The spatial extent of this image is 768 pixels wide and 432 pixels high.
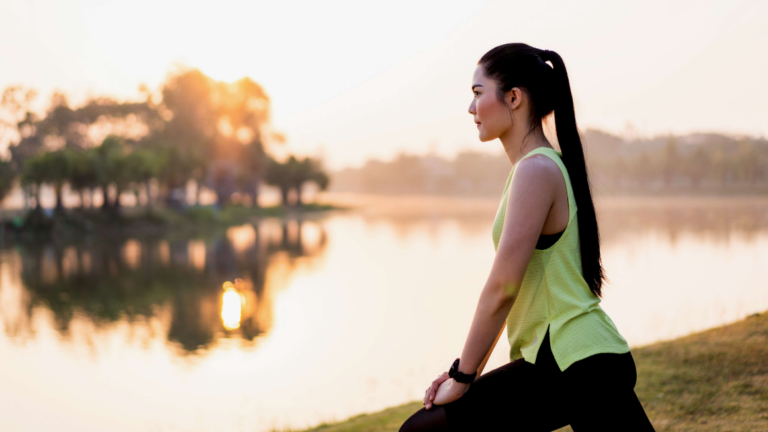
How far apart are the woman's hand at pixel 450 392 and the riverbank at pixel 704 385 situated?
236 centimetres

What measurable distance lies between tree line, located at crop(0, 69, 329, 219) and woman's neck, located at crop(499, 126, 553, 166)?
3191 cm

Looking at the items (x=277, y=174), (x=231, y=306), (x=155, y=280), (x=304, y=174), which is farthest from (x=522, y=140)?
(x=304, y=174)

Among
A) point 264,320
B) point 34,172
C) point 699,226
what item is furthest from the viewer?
point 34,172

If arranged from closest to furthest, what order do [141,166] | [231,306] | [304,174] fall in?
[231,306]
[141,166]
[304,174]

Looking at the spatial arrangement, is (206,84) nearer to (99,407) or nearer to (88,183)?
(88,183)

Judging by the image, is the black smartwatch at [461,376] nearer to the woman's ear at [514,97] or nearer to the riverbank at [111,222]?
the woman's ear at [514,97]

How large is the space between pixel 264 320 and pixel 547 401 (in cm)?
1071

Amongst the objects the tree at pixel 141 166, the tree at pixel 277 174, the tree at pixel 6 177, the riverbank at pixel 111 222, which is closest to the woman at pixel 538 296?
the riverbank at pixel 111 222

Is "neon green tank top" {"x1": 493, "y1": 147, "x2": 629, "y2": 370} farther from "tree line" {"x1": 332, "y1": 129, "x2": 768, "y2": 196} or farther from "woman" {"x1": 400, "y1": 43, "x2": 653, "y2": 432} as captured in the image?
"tree line" {"x1": 332, "y1": 129, "x2": 768, "y2": 196}

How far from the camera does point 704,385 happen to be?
13.0 ft

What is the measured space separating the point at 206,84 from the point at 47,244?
77.6 feet

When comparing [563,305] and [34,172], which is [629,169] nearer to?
[34,172]

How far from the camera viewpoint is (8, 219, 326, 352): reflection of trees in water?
1157 centimetres

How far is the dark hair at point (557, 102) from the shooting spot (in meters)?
1.48
